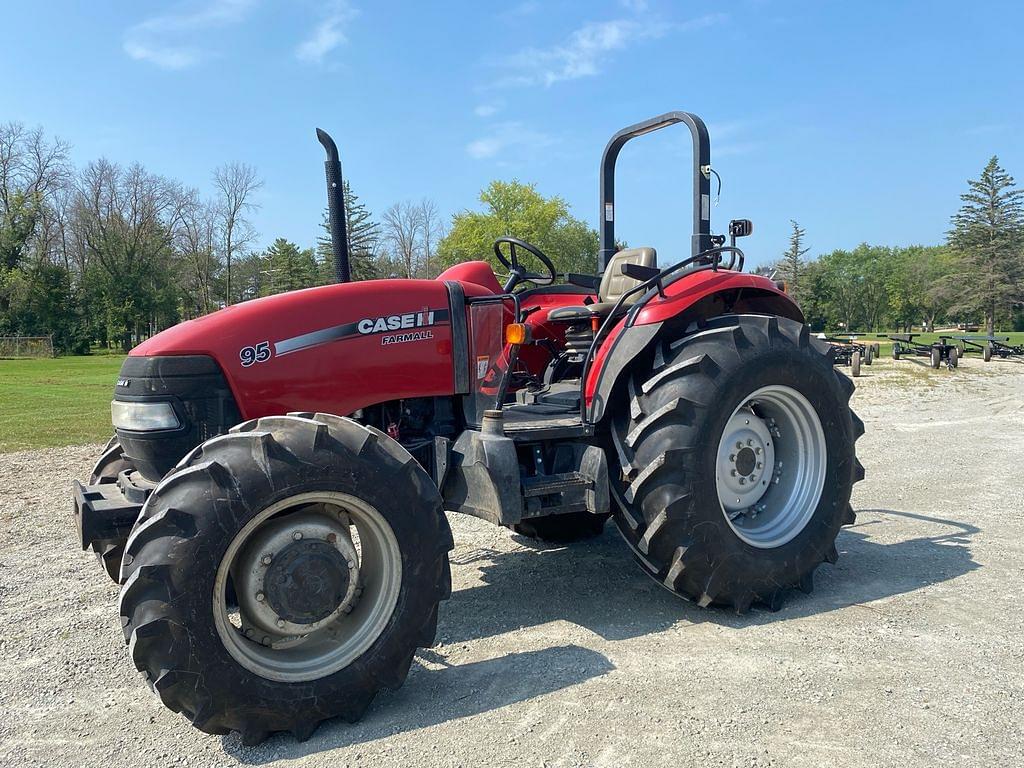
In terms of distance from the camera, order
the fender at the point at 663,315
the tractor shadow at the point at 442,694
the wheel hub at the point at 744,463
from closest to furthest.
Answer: the tractor shadow at the point at 442,694 < the fender at the point at 663,315 < the wheel hub at the point at 744,463

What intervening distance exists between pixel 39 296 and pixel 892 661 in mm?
52475

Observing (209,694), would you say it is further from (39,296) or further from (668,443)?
(39,296)

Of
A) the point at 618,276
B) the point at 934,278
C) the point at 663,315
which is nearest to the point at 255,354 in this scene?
the point at 663,315

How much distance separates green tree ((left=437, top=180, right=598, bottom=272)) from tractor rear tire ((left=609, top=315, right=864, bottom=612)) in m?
50.0

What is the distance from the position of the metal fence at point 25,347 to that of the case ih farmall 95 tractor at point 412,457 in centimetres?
4418

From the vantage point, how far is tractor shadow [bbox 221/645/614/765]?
2.82 meters

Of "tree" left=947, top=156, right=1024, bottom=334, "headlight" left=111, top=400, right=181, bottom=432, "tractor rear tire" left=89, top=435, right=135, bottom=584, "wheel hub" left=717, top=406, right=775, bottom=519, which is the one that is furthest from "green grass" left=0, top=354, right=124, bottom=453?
"tree" left=947, top=156, right=1024, bottom=334

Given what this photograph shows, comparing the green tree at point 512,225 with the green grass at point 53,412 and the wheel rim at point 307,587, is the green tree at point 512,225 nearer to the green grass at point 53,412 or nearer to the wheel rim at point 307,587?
the green grass at point 53,412

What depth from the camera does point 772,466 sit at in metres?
4.47

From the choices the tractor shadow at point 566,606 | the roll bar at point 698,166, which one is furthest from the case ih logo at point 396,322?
the roll bar at point 698,166

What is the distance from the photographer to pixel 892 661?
11.1 ft

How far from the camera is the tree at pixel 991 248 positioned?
4928 centimetres

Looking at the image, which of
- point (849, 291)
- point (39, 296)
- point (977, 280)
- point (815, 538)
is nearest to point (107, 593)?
point (815, 538)

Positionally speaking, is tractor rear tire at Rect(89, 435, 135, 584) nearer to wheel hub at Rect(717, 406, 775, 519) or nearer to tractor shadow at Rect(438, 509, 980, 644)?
tractor shadow at Rect(438, 509, 980, 644)
